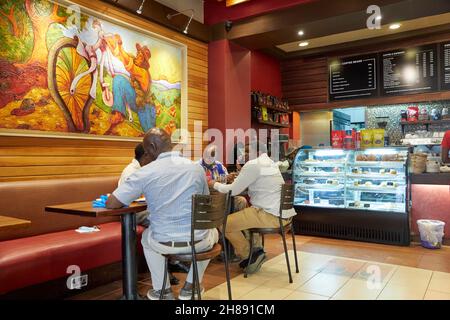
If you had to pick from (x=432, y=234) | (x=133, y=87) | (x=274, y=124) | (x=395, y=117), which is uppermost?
(x=133, y=87)

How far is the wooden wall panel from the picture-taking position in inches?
140

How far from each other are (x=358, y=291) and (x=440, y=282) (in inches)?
35.3

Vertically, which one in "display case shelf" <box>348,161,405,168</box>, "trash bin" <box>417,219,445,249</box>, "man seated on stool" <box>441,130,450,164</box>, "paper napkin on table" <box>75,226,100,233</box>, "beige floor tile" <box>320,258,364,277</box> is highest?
"man seated on stool" <box>441,130,450,164</box>

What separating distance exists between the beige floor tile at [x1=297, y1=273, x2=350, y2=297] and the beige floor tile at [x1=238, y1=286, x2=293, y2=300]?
18 cm

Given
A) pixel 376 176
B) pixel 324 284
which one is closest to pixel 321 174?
pixel 376 176

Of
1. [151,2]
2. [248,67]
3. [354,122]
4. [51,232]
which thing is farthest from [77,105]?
[354,122]

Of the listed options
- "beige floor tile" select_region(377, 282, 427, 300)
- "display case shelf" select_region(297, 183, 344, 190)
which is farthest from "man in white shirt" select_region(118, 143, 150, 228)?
"display case shelf" select_region(297, 183, 344, 190)

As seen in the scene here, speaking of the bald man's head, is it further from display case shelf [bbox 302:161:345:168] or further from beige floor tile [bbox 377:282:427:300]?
display case shelf [bbox 302:161:345:168]

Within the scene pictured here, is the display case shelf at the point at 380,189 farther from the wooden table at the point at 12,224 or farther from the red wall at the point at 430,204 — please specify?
the wooden table at the point at 12,224

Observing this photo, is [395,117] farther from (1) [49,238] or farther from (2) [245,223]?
(1) [49,238]

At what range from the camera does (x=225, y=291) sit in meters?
3.33

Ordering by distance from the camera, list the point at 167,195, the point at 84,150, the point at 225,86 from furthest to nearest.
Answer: the point at 225,86
the point at 84,150
the point at 167,195

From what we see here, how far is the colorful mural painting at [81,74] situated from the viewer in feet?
11.4

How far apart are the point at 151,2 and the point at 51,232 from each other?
3.31 meters
